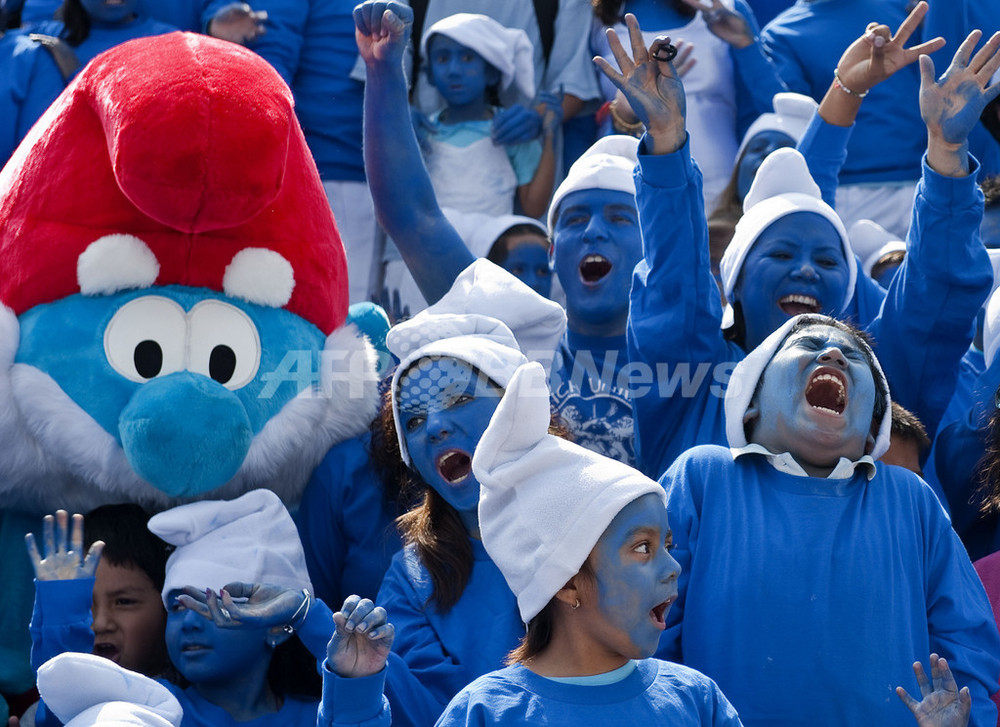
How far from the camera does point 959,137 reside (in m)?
3.63

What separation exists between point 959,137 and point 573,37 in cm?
243

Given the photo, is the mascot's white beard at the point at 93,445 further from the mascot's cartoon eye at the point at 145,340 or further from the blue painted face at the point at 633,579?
the blue painted face at the point at 633,579

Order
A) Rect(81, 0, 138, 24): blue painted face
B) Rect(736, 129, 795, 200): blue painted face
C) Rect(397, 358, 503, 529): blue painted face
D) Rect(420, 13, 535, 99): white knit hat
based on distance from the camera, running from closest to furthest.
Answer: Rect(397, 358, 503, 529): blue painted face, Rect(736, 129, 795, 200): blue painted face, Rect(81, 0, 138, 24): blue painted face, Rect(420, 13, 535, 99): white knit hat

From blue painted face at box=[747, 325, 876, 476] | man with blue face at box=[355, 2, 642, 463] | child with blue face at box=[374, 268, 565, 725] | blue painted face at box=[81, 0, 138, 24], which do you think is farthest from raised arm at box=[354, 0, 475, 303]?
blue painted face at box=[81, 0, 138, 24]

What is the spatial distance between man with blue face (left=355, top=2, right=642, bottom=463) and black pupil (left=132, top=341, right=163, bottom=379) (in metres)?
0.84

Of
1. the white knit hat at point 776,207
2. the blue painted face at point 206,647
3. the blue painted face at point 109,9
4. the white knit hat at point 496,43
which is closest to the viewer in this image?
the blue painted face at point 206,647

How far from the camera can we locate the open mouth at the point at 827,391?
3123mm

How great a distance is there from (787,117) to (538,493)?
2.97m

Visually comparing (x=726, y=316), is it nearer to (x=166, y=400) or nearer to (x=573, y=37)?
(x=166, y=400)

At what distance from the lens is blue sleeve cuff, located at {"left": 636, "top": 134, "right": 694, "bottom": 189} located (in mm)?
3521

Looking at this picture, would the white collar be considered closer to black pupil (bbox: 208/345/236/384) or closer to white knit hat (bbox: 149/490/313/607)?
white knit hat (bbox: 149/490/313/607)

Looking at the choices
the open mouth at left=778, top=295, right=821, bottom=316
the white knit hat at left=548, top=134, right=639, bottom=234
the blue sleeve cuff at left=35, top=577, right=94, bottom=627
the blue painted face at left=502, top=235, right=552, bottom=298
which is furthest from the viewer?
the blue painted face at left=502, top=235, right=552, bottom=298

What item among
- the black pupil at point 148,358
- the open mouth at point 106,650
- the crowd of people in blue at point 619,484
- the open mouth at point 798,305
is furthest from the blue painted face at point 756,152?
the open mouth at point 106,650

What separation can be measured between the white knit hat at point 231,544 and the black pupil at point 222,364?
0.30m
